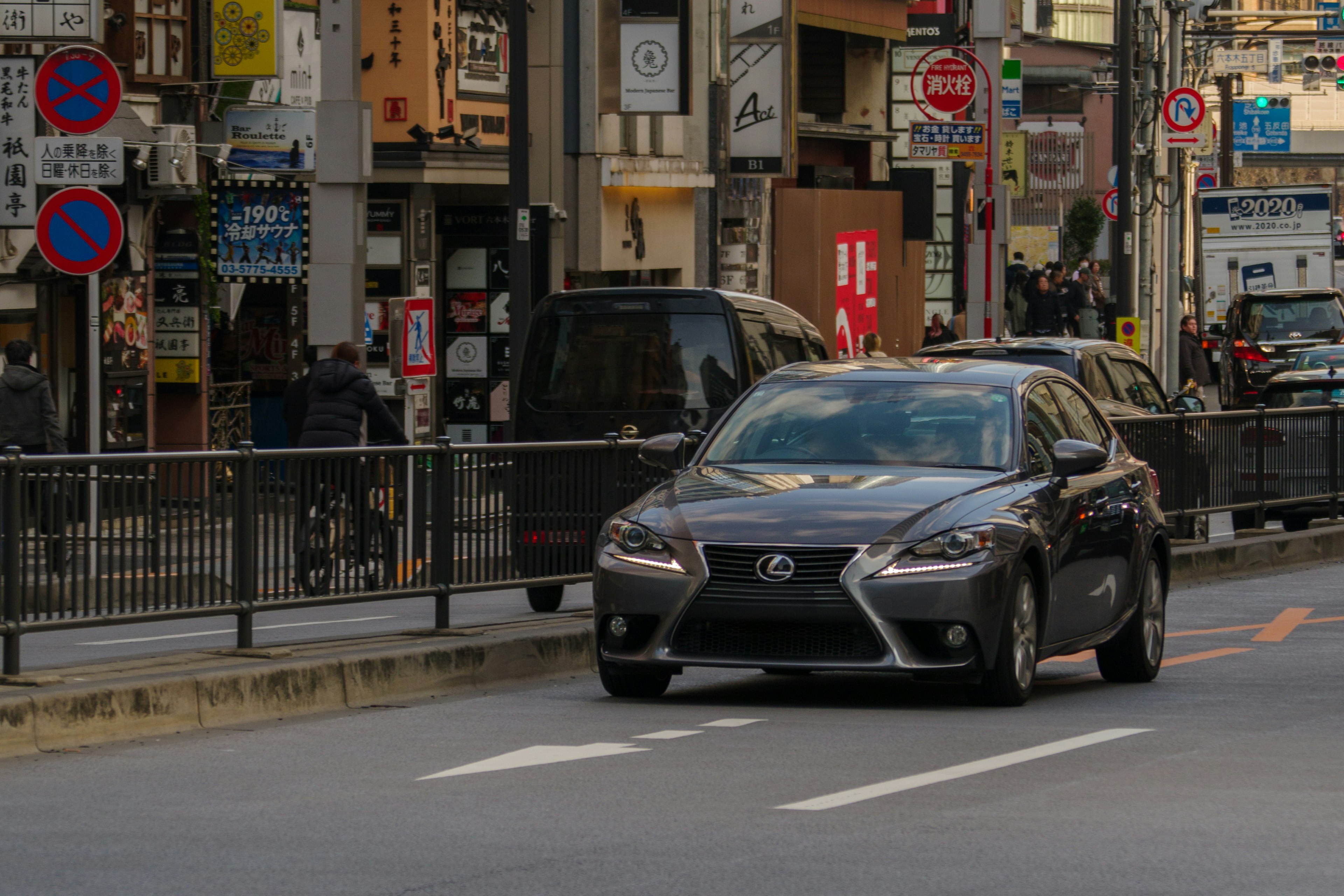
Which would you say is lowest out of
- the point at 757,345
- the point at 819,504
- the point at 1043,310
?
the point at 819,504

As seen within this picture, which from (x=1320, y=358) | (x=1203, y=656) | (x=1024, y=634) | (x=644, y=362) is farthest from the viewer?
(x=1320, y=358)

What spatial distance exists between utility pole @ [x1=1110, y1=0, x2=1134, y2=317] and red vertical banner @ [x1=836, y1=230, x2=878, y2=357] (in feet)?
16.2

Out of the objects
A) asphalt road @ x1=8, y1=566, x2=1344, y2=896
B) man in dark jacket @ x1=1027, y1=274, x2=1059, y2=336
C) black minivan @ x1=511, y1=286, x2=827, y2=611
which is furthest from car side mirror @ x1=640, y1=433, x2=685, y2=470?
man in dark jacket @ x1=1027, y1=274, x2=1059, y2=336

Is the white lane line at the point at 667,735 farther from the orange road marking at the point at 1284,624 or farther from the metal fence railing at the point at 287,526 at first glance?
the orange road marking at the point at 1284,624

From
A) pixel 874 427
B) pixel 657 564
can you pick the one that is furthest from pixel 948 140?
pixel 657 564

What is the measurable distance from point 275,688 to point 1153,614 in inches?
182

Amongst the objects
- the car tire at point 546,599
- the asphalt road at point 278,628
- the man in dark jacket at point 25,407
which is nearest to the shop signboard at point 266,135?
the man in dark jacket at point 25,407

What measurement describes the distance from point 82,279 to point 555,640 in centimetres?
1359

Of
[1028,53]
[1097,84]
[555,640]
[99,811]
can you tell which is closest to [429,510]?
[555,640]

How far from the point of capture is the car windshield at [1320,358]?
91.0 ft

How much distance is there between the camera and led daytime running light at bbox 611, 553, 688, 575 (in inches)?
406

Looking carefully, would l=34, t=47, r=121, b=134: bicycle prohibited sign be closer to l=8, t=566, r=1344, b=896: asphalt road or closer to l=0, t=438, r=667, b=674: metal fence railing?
l=0, t=438, r=667, b=674: metal fence railing

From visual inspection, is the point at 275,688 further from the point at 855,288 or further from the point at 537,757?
the point at 855,288

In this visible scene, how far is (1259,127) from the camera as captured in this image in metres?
83.4
